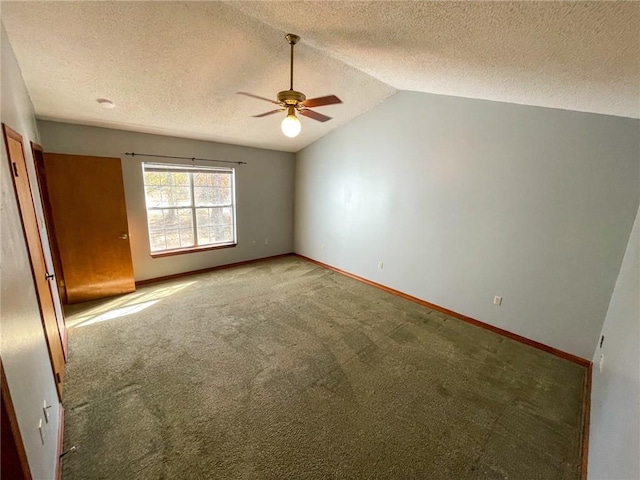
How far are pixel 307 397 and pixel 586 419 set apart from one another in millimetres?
2066

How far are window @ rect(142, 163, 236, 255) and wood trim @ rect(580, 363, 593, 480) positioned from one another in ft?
16.2

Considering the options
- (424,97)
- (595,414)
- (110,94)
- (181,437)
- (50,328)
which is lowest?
(181,437)

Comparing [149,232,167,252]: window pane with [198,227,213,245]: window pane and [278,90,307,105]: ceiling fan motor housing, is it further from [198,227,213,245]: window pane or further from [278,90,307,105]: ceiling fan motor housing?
[278,90,307,105]: ceiling fan motor housing

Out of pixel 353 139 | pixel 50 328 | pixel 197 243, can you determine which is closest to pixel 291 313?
pixel 50 328

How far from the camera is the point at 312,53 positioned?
2.40 metres

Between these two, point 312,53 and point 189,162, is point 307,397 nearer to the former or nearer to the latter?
point 312,53

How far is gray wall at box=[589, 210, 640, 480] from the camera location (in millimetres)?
1054

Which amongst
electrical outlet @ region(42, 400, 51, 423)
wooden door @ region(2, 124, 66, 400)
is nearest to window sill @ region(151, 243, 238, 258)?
wooden door @ region(2, 124, 66, 400)

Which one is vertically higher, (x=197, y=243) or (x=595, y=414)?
(x=197, y=243)

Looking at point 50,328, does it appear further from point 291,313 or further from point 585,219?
point 585,219

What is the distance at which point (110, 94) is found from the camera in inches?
103

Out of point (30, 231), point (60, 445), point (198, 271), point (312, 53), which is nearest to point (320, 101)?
point (312, 53)

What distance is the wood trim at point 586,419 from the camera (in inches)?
62.2

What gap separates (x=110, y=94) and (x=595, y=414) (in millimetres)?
4842
